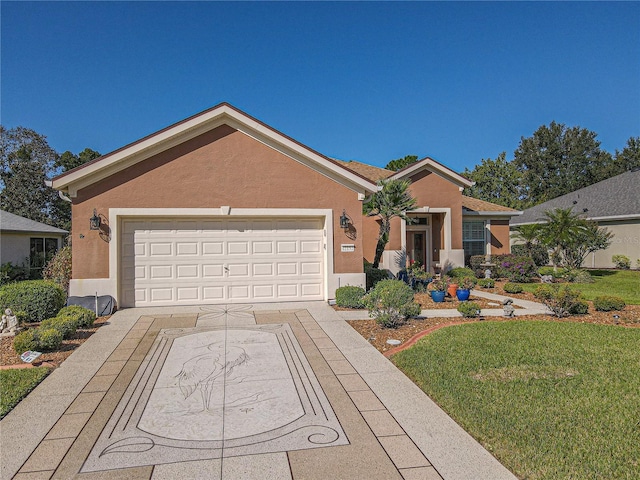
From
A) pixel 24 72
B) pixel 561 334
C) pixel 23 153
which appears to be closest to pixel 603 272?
pixel 561 334

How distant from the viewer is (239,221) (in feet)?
39.2

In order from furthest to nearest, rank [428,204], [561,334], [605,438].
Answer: [428,204] → [561,334] → [605,438]

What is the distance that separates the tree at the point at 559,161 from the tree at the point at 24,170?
178 feet

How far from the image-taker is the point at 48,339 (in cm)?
711

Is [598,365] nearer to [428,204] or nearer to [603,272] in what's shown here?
[428,204]

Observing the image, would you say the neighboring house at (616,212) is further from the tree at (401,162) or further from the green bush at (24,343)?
the green bush at (24,343)

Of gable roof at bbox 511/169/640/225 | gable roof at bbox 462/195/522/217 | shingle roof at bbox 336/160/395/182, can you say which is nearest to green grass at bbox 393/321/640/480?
gable roof at bbox 462/195/522/217

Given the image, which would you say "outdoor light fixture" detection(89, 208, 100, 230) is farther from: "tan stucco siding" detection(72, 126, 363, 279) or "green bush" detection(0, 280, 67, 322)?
"green bush" detection(0, 280, 67, 322)

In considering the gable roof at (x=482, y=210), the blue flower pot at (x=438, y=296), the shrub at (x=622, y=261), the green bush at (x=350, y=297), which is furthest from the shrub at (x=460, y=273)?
the shrub at (x=622, y=261)

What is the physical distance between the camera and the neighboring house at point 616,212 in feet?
73.4

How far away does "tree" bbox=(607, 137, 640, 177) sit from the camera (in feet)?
156

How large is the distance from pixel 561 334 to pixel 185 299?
9444 mm

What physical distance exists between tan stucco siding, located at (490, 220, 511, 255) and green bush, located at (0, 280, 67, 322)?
1894 cm

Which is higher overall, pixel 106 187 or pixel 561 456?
pixel 106 187
